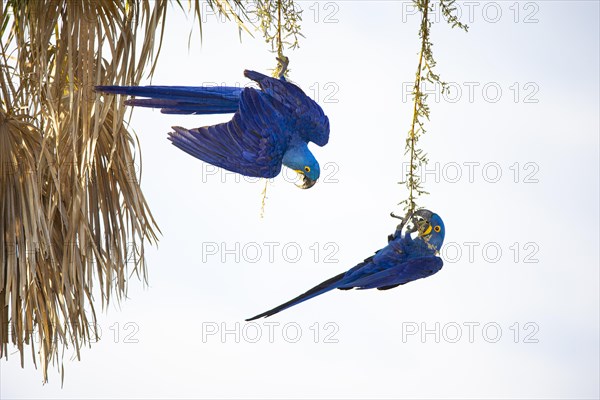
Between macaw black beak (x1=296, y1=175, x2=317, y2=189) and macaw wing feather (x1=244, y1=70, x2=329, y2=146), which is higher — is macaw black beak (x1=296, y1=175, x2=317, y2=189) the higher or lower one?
the lower one

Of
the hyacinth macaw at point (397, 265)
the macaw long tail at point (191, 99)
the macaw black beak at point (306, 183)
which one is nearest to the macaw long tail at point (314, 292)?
the hyacinth macaw at point (397, 265)

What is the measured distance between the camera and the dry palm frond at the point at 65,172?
4.73 metres

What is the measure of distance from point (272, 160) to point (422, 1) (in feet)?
2.31

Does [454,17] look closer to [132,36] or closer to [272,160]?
[272,160]

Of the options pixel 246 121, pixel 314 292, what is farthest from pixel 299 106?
pixel 314 292

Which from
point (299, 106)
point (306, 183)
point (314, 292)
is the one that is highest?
point (299, 106)

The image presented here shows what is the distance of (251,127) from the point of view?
12.3 ft

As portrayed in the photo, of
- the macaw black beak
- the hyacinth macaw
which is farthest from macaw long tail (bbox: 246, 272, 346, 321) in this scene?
the macaw black beak

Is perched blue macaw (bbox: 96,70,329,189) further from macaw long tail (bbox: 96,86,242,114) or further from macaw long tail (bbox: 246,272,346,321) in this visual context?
macaw long tail (bbox: 246,272,346,321)

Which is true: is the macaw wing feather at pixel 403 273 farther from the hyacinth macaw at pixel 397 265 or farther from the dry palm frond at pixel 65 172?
the dry palm frond at pixel 65 172

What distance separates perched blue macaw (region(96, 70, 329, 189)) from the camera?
3.69 metres

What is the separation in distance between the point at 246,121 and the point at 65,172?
4.77ft

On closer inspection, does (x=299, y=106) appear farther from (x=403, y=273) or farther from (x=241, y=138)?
(x=403, y=273)

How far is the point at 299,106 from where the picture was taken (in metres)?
3.79
